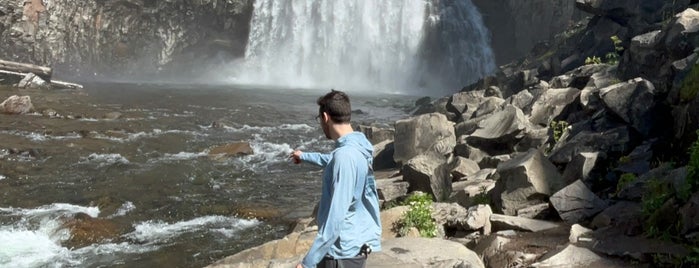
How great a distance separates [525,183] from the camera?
9047 mm

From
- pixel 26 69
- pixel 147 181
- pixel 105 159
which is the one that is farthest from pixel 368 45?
pixel 147 181

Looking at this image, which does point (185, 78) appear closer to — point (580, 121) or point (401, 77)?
point (401, 77)

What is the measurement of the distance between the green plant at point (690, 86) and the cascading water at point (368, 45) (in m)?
38.3

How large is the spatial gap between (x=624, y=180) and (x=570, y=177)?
3.22 feet

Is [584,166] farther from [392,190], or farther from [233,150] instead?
[233,150]

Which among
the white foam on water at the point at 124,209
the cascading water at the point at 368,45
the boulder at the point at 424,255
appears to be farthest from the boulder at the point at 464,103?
the cascading water at the point at 368,45

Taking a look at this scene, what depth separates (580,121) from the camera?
1213cm

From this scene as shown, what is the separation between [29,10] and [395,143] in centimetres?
3676

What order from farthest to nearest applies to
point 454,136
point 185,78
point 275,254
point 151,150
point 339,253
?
point 185,78 < point 151,150 < point 454,136 < point 275,254 < point 339,253

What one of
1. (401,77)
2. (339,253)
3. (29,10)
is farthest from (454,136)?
(29,10)

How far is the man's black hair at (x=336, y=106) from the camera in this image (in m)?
4.08

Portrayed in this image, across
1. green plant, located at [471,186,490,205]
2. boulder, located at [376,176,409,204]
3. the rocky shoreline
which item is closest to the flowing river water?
boulder, located at [376,176,409,204]

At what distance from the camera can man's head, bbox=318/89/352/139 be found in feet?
13.4

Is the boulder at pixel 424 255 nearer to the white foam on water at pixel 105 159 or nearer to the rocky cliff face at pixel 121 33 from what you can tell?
the white foam on water at pixel 105 159
